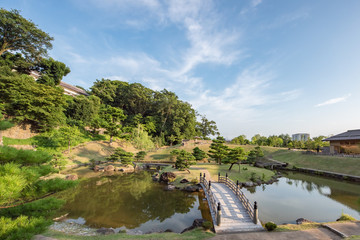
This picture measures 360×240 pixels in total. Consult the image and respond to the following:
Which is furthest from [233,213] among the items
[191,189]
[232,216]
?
[191,189]

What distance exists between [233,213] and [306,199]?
10.1 m

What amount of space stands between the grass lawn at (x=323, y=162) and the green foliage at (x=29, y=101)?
4262 centimetres

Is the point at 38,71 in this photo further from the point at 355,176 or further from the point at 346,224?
the point at 355,176

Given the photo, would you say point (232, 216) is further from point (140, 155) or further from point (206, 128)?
point (206, 128)

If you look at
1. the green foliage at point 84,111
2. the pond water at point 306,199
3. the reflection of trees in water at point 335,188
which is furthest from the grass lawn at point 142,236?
the green foliage at point 84,111

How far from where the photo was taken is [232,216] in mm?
8156

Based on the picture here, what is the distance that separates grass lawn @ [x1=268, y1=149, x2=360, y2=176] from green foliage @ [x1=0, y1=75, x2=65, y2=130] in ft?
140

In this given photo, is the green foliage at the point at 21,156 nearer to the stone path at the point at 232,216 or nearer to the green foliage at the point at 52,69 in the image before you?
the stone path at the point at 232,216

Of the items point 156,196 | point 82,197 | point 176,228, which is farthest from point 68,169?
point 176,228

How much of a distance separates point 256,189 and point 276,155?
21760 mm

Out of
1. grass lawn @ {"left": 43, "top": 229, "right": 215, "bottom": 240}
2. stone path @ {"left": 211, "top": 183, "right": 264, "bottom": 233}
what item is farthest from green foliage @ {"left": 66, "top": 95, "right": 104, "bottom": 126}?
stone path @ {"left": 211, "top": 183, "right": 264, "bottom": 233}

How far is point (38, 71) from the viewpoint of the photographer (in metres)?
30.0

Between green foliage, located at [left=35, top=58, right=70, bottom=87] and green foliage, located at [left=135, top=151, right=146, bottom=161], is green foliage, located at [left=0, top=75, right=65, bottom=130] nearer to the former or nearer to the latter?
green foliage, located at [left=35, top=58, right=70, bottom=87]

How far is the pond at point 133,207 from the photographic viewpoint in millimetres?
9055
